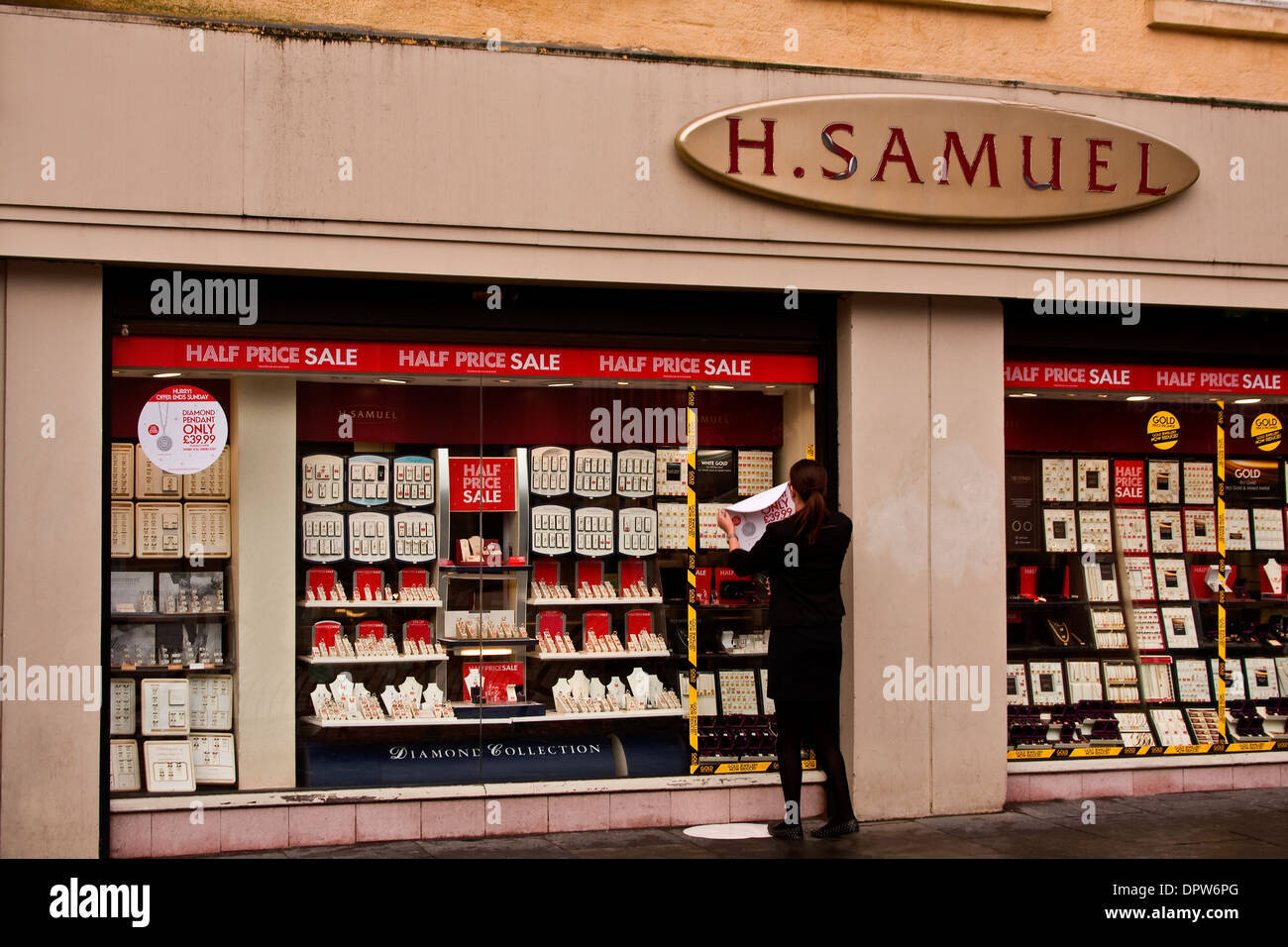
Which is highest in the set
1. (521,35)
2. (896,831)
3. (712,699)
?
(521,35)

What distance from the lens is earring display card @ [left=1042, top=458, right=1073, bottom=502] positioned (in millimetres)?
9719

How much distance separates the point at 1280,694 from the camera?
9836mm

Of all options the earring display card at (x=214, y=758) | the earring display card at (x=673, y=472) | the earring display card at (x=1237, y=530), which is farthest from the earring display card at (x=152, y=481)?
the earring display card at (x=1237, y=530)

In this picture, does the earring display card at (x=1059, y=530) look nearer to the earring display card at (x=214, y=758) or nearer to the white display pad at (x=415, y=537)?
the white display pad at (x=415, y=537)

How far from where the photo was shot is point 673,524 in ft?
28.8

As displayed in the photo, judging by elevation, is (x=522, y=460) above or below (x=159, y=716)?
above

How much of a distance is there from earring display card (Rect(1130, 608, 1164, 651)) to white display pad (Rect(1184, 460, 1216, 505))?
2.96 ft

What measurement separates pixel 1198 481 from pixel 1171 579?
0.76m

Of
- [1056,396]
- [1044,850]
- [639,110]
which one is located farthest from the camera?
[1056,396]

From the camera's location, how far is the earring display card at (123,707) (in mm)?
7737

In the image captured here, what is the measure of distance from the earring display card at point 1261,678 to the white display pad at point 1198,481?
1245 millimetres

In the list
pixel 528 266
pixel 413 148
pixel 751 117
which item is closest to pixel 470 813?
pixel 528 266

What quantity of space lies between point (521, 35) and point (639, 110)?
2.76 feet
